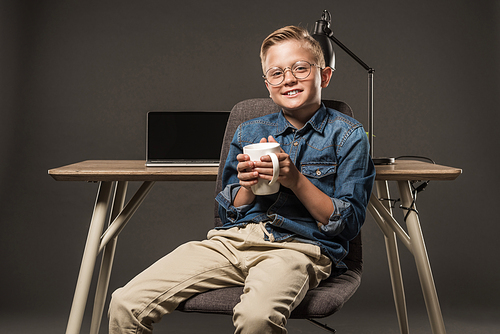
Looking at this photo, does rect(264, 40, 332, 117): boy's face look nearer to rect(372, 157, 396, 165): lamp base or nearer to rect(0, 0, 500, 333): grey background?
rect(372, 157, 396, 165): lamp base

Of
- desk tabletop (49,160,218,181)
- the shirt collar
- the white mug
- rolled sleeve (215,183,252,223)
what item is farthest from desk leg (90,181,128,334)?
the white mug

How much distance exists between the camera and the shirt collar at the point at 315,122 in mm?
1267

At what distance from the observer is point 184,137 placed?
5.29 feet

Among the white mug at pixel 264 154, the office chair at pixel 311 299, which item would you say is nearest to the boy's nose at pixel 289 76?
the white mug at pixel 264 154

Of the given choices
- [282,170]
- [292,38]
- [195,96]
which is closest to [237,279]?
[282,170]

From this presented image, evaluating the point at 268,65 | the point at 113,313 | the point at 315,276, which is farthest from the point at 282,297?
the point at 268,65

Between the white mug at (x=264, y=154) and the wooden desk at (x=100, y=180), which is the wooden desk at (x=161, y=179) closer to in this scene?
the wooden desk at (x=100, y=180)

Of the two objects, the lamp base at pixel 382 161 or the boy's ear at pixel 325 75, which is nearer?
the boy's ear at pixel 325 75

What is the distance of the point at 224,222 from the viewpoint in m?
1.30

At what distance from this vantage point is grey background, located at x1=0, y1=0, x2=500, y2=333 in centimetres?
246

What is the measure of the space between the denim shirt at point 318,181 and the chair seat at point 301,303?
0.10 meters

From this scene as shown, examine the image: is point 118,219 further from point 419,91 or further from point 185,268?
point 419,91

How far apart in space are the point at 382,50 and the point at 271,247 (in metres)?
1.67

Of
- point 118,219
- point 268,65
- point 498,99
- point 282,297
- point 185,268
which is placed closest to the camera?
point 282,297
